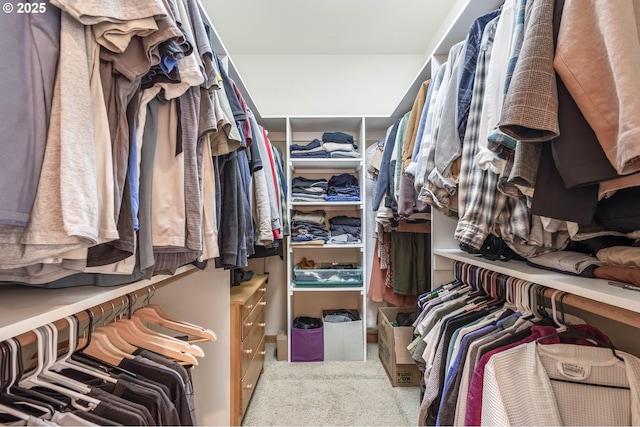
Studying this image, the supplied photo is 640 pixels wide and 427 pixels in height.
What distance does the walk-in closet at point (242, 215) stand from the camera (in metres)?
0.47

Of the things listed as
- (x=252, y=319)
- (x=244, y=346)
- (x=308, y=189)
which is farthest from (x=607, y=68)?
(x=308, y=189)

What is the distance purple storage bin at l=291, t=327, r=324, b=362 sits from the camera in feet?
7.47

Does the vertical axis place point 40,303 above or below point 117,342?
above

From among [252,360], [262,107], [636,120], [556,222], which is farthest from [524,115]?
[262,107]

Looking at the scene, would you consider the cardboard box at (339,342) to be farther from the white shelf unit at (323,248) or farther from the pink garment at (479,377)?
the pink garment at (479,377)

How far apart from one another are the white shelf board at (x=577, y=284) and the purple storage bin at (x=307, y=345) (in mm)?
1509

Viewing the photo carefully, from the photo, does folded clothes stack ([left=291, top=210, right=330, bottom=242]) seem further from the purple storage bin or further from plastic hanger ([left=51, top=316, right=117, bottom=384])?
plastic hanger ([left=51, top=316, right=117, bottom=384])

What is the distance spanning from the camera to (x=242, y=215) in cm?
119

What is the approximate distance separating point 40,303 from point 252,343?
1.33 metres

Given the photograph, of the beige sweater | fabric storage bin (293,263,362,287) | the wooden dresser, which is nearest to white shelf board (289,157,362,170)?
fabric storage bin (293,263,362,287)

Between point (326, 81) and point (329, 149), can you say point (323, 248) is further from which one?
point (326, 81)

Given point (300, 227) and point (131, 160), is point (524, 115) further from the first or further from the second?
point (300, 227)

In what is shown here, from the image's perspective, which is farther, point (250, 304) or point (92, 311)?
point (250, 304)

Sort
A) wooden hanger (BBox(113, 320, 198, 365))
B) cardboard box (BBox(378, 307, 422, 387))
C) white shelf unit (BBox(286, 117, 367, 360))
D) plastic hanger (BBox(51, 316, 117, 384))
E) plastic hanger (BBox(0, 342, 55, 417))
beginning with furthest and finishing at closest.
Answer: white shelf unit (BBox(286, 117, 367, 360)), cardboard box (BBox(378, 307, 422, 387)), wooden hanger (BBox(113, 320, 198, 365)), plastic hanger (BBox(51, 316, 117, 384)), plastic hanger (BBox(0, 342, 55, 417))
